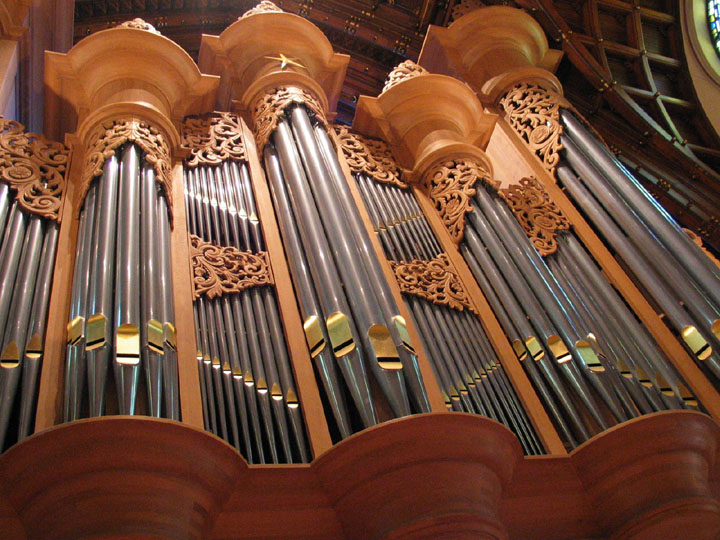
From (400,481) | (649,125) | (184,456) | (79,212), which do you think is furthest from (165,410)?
(649,125)

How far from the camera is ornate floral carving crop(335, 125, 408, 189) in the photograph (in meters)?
5.88

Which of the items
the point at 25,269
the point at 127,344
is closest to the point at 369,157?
the point at 25,269

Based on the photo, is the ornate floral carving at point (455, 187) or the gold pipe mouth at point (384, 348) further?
the ornate floral carving at point (455, 187)

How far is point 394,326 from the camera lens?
3.69 m

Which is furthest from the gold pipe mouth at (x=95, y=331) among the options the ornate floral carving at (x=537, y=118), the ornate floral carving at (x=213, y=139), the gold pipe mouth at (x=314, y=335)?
the ornate floral carving at (x=537, y=118)

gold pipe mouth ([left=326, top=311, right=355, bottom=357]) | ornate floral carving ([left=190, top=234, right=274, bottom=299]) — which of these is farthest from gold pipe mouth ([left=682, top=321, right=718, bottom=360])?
ornate floral carving ([left=190, top=234, right=274, bottom=299])

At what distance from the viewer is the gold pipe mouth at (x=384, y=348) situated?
343 centimetres

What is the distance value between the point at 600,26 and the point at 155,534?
868cm

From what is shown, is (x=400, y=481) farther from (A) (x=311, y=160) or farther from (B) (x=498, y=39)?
(B) (x=498, y=39)

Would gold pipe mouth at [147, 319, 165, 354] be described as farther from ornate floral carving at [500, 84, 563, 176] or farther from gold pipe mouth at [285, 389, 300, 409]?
ornate floral carving at [500, 84, 563, 176]

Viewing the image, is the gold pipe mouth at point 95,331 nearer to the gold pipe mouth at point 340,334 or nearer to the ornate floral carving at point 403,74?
the gold pipe mouth at point 340,334

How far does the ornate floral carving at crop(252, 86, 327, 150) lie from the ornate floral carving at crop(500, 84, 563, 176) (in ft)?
5.85

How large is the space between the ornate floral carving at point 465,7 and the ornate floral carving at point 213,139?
2.89 meters

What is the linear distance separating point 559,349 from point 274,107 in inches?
118
